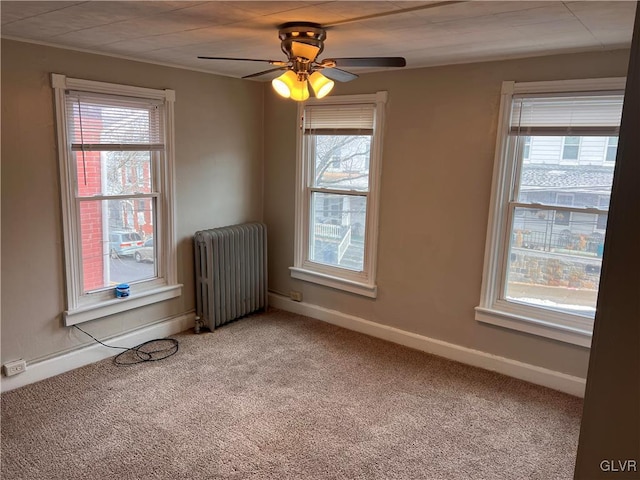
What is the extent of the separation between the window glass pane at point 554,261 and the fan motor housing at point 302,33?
1.90 metres

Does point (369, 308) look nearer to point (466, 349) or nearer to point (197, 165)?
point (466, 349)

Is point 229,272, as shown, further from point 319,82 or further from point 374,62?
point 374,62

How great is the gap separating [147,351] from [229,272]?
0.97 m

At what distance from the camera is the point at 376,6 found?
80.6 inches

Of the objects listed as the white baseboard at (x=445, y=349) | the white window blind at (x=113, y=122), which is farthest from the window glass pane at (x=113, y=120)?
the white baseboard at (x=445, y=349)

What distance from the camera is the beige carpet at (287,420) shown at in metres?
2.44

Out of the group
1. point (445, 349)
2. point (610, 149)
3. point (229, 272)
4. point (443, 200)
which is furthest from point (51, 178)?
point (610, 149)

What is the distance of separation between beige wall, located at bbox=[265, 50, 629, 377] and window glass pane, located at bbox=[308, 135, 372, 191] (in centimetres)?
25

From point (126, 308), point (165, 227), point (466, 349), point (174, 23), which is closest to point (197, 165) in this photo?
point (165, 227)

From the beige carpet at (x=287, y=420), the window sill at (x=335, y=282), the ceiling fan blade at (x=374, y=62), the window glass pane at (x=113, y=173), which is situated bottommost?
the beige carpet at (x=287, y=420)

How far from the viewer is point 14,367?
3.08 meters

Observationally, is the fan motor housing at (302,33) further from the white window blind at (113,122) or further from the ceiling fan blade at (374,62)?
the white window blind at (113,122)

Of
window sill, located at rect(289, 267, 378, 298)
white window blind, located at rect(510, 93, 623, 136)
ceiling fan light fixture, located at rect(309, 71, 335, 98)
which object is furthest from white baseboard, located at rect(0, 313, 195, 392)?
white window blind, located at rect(510, 93, 623, 136)

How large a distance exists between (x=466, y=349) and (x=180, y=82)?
3204 millimetres
